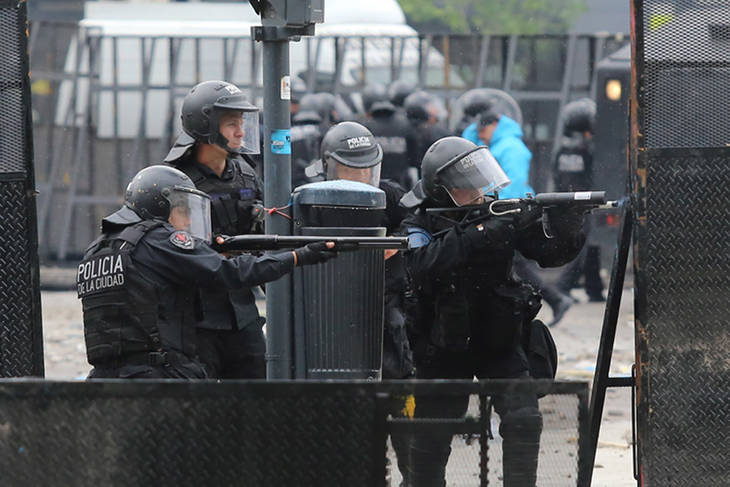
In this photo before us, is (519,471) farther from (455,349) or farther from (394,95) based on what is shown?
(394,95)

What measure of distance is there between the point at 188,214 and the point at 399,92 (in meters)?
8.86

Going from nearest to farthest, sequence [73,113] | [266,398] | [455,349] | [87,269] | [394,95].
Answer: [266,398]
[87,269]
[455,349]
[394,95]
[73,113]

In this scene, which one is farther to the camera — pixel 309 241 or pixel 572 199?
pixel 572 199

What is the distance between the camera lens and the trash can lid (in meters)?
5.16

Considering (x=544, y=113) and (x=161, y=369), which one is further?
(x=544, y=113)

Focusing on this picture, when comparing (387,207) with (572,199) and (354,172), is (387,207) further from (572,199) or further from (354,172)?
(572,199)

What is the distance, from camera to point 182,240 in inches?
194

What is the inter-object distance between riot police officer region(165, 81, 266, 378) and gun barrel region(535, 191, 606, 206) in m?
1.43

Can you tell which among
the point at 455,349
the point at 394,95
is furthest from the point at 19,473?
the point at 394,95

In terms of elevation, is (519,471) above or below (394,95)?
below

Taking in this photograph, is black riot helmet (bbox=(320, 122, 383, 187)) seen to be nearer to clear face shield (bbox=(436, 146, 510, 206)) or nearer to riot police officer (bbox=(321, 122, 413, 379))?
riot police officer (bbox=(321, 122, 413, 379))

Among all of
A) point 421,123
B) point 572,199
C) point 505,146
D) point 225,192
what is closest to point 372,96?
point 421,123

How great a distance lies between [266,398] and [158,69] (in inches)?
476

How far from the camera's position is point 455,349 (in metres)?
5.60
